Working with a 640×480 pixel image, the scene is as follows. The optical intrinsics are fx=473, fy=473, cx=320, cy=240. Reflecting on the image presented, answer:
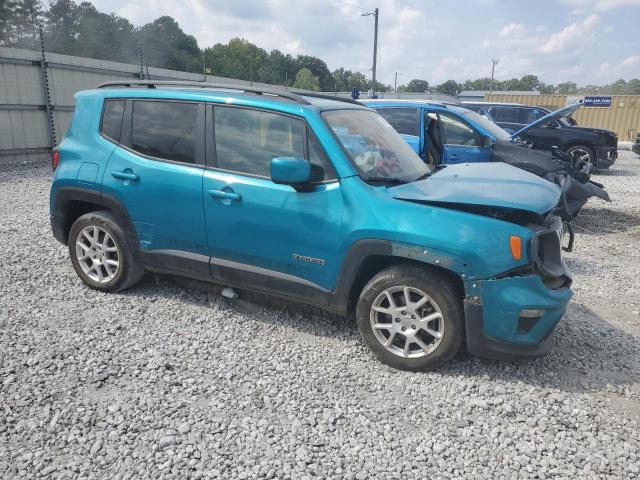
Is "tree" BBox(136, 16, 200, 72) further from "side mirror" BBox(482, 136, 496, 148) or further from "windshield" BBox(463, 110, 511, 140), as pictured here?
"side mirror" BBox(482, 136, 496, 148)

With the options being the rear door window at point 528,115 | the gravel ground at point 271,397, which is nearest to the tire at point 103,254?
the gravel ground at point 271,397

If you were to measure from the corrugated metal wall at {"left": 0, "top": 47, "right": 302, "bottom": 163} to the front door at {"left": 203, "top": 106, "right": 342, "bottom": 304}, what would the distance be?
10044 mm

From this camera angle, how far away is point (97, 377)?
3.13 metres

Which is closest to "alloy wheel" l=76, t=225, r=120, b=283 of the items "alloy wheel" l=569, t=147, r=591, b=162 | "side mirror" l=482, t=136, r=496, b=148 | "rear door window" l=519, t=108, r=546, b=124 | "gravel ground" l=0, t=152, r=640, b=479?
"gravel ground" l=0, t=152, r=640, b=479

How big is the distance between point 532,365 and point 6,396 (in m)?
3.50

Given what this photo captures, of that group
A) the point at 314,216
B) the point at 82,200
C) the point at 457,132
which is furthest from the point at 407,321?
the point at 457,132

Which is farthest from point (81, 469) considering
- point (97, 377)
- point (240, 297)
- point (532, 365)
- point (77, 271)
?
point (532, 365)

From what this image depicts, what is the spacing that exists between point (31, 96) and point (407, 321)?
12.2 meters

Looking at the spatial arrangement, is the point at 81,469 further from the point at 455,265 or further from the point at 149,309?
the point at 455,265

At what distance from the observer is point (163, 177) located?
→ 388 cm

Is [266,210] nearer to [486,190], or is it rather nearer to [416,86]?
[486,190]

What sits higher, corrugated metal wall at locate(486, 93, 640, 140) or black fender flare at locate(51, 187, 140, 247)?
corrugated metal wall at locate(486, 93, 640, 140)

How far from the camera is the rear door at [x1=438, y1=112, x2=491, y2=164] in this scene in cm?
741

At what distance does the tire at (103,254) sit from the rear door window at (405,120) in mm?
4709
